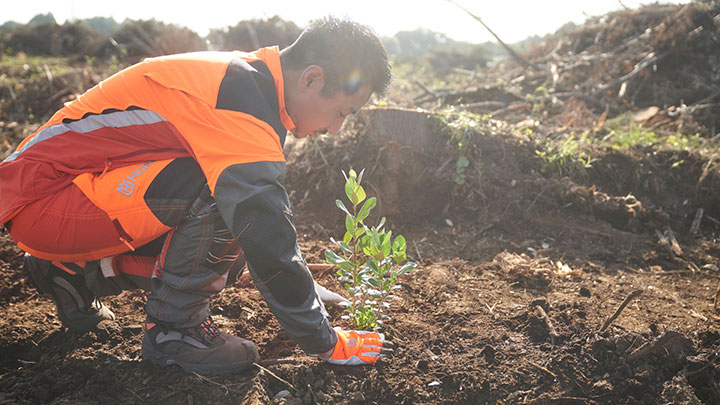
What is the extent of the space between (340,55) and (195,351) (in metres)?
1.30

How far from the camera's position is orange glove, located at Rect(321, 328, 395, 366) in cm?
171

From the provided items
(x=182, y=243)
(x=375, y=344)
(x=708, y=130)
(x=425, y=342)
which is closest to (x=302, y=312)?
(x=375, y=344)

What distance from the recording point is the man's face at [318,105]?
165cm

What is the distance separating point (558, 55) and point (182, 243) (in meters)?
8.06

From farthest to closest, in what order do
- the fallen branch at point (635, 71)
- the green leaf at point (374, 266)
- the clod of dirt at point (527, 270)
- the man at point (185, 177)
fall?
1. the fallen branch at point (635, 71)
2. the clod of dirt at point (527, 270)
3. the green leaf at point (374, 266)
4. the man at point (185, 177)

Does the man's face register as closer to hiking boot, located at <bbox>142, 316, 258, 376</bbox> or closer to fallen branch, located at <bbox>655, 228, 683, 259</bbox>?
hiking boot, located at <bbox>142, 316, 258, 376</bbox>

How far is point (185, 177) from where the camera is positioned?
1.65 metres

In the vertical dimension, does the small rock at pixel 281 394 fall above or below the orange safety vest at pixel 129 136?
below

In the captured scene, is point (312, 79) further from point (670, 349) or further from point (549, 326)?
point (670, 349)

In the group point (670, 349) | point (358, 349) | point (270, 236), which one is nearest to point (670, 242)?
point (670, 349)

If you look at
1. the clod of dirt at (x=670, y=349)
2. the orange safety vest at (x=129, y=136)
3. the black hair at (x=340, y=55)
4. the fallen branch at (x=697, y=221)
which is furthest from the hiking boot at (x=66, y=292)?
the fallen branch at (x=697, y=221)

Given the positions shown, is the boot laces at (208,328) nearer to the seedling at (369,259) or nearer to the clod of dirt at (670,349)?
the seedling at (369,259)

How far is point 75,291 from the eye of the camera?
1888 mm

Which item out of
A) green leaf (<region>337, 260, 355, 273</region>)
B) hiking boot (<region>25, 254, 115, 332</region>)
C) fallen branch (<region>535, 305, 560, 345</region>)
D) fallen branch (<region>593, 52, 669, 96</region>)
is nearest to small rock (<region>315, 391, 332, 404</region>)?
green leaf (<region>337, 260, 355, 273</region>)
